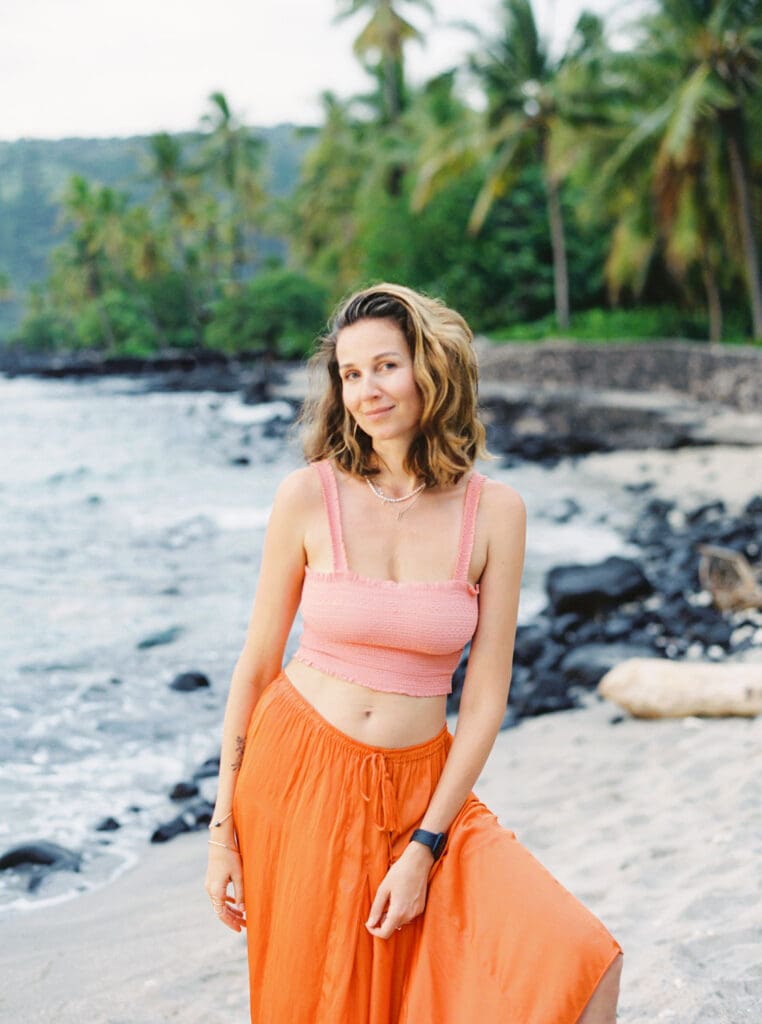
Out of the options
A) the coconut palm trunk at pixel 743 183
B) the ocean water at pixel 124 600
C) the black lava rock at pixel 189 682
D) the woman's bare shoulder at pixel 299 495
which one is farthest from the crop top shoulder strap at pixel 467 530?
the coconut palm trunk at pixel 743 183

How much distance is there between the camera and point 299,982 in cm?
177

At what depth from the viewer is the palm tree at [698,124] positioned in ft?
63.8

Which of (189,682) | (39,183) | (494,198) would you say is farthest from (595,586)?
(39,183)

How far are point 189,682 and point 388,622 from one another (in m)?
6.04

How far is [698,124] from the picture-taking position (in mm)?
20016

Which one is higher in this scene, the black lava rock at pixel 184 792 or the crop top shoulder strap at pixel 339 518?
the crop top shoulder strap at pixel 339 518

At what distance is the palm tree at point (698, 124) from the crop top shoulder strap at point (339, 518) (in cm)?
1893

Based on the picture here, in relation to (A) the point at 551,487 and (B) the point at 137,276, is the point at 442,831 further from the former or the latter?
(B) the point at 137,276

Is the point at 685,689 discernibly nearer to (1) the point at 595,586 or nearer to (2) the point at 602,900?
(2) the point at 602,900

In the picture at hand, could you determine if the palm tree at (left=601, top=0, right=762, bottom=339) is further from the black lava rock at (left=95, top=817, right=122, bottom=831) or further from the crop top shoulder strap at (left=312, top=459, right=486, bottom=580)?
the crop top shoulder strap at (left=312, top=459, right=486, bottom=580)

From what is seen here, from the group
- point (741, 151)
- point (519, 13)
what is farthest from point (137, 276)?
point (741, 151)

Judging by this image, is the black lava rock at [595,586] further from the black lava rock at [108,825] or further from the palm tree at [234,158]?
the palm tree at [234,158]

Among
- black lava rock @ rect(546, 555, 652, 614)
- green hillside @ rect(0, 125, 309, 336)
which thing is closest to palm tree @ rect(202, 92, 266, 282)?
black lava rock @ rect(546, 555, 652, 614)

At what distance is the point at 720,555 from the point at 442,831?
24.4ft
